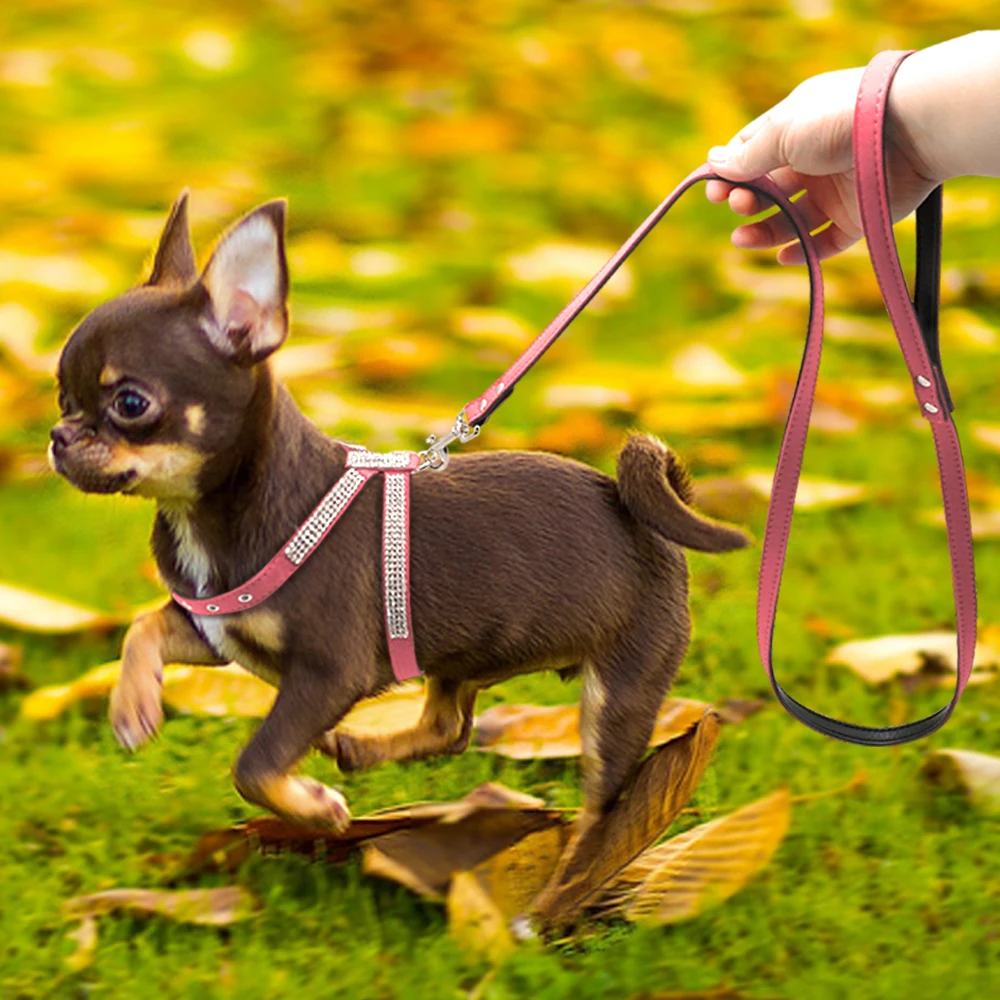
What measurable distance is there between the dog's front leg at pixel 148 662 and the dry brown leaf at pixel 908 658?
1.21 m

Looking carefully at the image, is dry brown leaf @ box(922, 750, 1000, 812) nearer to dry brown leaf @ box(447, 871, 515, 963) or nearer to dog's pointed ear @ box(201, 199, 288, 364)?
dry brown leaf @ box(447, 871, 515, 963)

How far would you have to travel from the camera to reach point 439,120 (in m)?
5.50

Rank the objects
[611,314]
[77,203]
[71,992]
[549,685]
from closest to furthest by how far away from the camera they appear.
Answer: [71,992] < [549,685] < [611,314] < [77,203]

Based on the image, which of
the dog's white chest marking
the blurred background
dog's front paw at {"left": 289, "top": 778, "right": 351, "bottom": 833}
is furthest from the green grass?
the dog's white chest marking

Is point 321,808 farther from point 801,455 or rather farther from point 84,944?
point 801,455

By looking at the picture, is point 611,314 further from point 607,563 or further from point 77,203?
point 607,563

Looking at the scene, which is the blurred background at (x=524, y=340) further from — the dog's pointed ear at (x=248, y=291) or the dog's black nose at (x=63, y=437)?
the dog's pointed ear at (x=248, y=291)

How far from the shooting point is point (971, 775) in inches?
87.1

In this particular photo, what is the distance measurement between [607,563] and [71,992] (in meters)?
0.86

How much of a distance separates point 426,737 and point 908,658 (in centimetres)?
93

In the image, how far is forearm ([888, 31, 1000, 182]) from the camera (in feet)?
5.65

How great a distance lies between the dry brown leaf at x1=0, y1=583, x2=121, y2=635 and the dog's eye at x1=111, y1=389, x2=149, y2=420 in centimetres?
107

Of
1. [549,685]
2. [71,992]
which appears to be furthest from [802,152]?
[71,992]

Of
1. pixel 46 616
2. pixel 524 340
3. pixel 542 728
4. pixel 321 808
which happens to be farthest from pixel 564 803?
pixel 524 340
